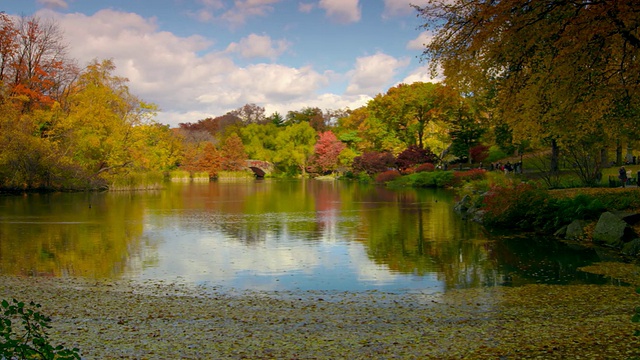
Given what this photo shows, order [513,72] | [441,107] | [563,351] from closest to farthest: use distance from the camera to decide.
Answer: [563,351]
[513,72]
[441,107]

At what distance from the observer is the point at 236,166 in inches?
2990

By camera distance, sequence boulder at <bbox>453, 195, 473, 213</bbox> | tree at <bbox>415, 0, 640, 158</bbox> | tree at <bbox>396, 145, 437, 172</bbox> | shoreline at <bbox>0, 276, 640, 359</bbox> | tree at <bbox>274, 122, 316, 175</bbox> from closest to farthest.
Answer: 1. shoreline at <bbox>0, 276, 640, 359</bbox>
2. tree at <bbox>415, 0, 640, 158</bbox>
3. boulder at <bbox>453, 195, 473, 213</bbox>
4. tree at <bbox>396, 145, 437, 172</bbox>
5. tree at <bbox>274, 122, 316, 175</bbox>

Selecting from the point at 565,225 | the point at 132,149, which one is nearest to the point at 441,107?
the point at 132,149

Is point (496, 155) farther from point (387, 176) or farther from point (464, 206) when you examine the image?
point (464, 206)

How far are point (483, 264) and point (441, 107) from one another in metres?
38.4

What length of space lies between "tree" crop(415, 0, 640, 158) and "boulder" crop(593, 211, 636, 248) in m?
2.97

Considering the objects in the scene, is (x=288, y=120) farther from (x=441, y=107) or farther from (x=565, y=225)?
(x=565, y=225)

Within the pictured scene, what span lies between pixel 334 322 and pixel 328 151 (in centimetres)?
6398

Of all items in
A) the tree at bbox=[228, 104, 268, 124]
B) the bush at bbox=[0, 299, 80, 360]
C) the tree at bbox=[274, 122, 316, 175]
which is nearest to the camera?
the bush at bbox=[0, 299, 80, 360]

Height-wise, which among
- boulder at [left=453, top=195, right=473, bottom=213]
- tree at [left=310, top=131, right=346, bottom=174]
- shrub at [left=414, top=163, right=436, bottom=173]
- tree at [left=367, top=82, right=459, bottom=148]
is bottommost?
boulder at [left=453, top=195, right=473, bottom=213]

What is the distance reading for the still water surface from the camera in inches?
394

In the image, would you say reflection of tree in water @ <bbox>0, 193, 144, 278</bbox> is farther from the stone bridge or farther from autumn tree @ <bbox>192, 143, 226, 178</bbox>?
the stone bridge

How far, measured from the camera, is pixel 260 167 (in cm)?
7838

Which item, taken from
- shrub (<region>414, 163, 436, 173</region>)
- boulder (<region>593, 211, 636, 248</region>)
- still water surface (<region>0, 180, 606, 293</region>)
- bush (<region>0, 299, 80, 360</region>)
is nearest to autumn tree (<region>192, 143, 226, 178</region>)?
shrub (<region>414, 163, 436, 173</region>)
